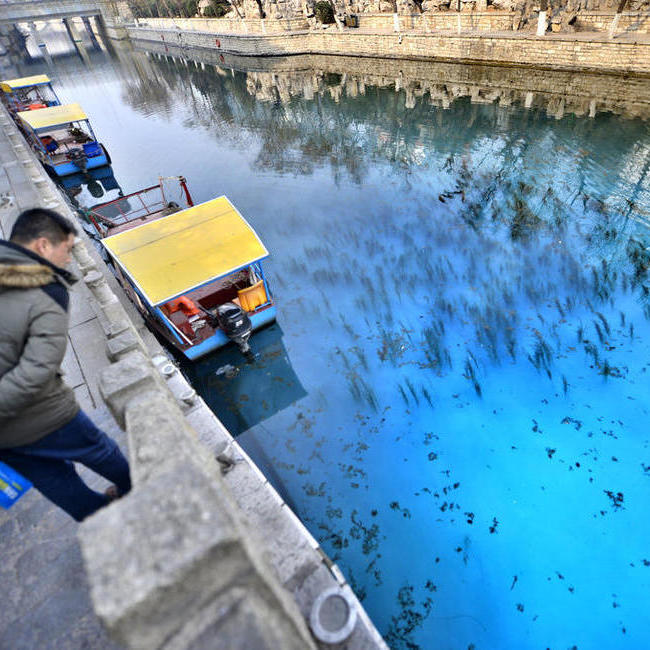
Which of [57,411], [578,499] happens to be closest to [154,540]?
[57,411]

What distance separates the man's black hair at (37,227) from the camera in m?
2.80

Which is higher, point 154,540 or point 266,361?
point 154,540

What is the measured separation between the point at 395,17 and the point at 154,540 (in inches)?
1547

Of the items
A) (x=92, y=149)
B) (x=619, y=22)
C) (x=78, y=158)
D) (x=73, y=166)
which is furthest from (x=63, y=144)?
(x=619, y=22)

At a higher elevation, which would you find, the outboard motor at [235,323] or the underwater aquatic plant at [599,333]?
the outboard motor at [235,323]

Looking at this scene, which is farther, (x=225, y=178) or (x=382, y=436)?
(x=225, y=178)

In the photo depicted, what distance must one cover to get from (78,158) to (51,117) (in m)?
2.10

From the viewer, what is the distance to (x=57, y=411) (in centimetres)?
294

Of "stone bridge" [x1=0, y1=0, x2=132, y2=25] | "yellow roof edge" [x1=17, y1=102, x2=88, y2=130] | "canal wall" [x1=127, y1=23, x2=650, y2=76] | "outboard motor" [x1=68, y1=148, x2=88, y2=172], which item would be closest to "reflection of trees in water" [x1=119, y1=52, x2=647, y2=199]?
"canal wall" [x1=127, y1=23, x2=650, y2=76]

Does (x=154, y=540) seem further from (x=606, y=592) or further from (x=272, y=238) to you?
(x=272, y=238)

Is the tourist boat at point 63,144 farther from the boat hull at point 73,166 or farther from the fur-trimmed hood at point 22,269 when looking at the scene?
the fur-trimmed hood at point 22,269

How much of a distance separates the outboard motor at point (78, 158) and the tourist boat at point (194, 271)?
15296 mm

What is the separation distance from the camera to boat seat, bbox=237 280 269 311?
9625 millimetres

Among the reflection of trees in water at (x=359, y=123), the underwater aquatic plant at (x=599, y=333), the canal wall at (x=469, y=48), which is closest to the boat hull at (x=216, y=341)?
the underwater aquatic plant at (x=599, y=333)
